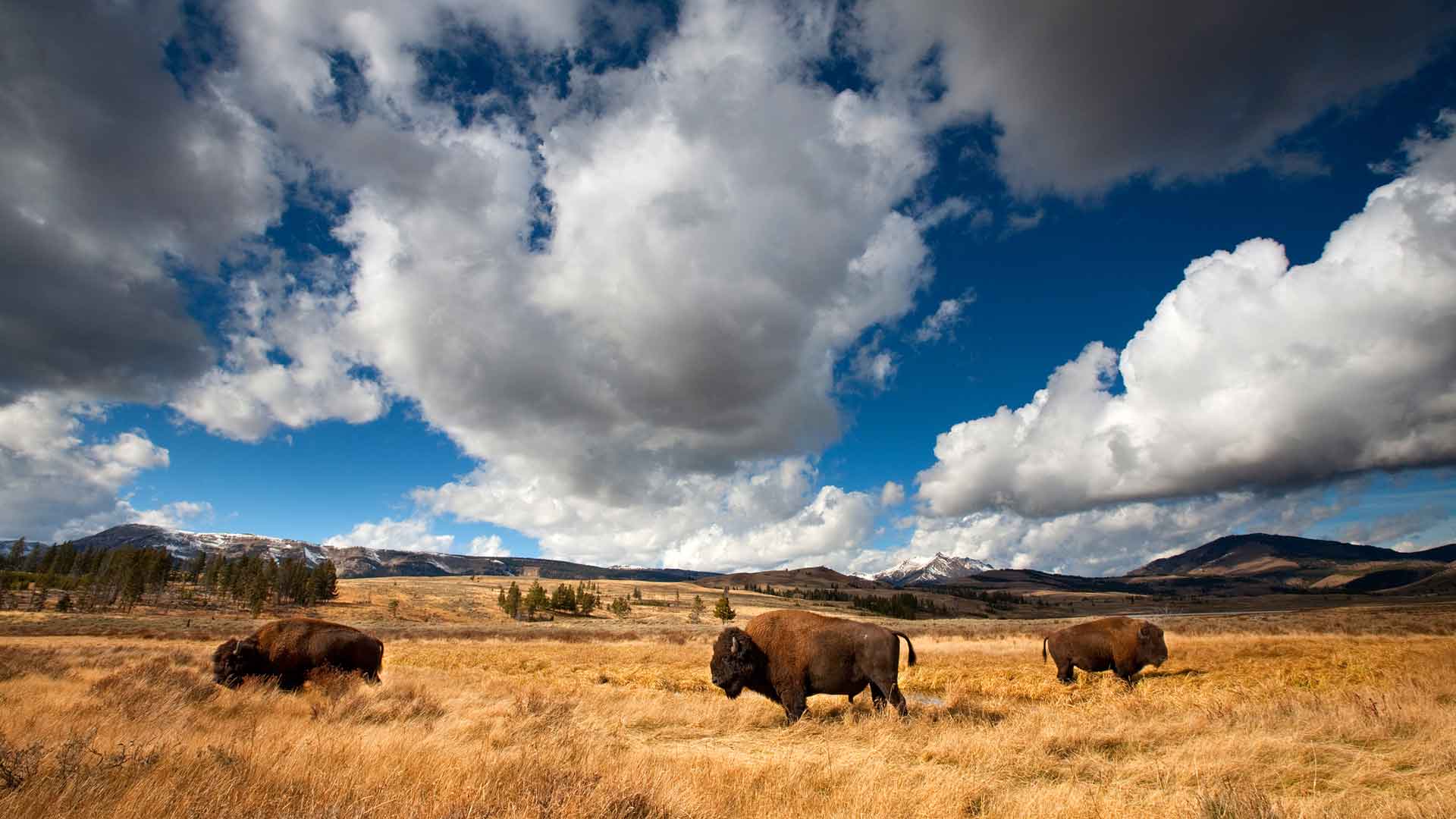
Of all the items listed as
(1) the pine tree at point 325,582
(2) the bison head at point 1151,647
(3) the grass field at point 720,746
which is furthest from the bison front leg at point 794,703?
(1) the pine tree at point 325,582

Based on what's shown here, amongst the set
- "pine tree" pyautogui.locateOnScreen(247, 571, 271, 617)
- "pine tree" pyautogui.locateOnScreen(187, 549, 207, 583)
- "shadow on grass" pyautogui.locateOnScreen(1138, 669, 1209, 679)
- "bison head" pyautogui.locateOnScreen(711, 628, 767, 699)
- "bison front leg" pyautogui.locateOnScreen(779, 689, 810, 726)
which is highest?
"pine tree" pyautogui.locateOnScreen(187, 549, 207, 583)

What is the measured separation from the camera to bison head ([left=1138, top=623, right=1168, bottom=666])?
19.4m

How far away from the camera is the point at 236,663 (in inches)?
607

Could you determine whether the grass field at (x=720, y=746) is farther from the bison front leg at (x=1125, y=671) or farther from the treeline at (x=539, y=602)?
the treeline at (x=539, y=602)

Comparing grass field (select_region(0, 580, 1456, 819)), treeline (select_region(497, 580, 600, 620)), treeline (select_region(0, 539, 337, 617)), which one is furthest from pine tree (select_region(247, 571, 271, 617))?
grass field (select_region(0, 580, 1456, 819))

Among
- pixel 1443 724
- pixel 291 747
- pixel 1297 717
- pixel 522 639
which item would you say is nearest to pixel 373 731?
pixel 291 747

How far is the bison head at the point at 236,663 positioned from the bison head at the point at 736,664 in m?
12.0

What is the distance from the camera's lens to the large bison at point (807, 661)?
1303 centimetres

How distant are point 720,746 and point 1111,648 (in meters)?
15.5

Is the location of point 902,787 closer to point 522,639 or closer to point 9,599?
point 522,639

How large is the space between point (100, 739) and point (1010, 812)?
39.7 feet

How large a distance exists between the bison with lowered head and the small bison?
68.8ft

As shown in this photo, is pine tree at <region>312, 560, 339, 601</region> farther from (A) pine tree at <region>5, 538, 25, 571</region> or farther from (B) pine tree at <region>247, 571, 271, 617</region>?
(A) pine tree at <region>5, 538, 25, 571</region>

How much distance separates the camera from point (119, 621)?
6456cm
